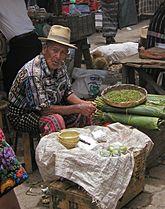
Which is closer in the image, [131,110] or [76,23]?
[131,110]

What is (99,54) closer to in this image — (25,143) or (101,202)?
(25,143)

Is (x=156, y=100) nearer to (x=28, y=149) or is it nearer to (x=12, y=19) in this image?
(x=28, y=149)

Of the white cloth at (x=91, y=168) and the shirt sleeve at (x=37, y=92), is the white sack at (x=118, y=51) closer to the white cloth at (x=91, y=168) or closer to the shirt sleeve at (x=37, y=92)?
the shirt sleeve at (x=37, y=92)

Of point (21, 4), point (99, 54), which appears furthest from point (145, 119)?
point (99, 54)

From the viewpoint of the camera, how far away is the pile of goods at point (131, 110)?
4086mm

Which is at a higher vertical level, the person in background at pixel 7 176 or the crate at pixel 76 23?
the person in background at pixel 7 176

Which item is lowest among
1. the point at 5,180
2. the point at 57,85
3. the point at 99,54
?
the point at 99,54

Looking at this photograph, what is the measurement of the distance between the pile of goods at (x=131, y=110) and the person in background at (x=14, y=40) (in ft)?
5.56

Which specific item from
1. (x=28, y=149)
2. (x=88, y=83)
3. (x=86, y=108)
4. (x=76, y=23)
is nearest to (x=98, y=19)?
(x=76, y=23)

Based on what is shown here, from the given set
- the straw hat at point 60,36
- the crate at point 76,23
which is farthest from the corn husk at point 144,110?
the crate at point 76,23

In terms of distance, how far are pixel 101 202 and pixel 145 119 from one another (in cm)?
111

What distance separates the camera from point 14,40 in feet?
18.7

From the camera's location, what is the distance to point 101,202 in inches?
128

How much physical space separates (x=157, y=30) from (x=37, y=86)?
8.11 feet
